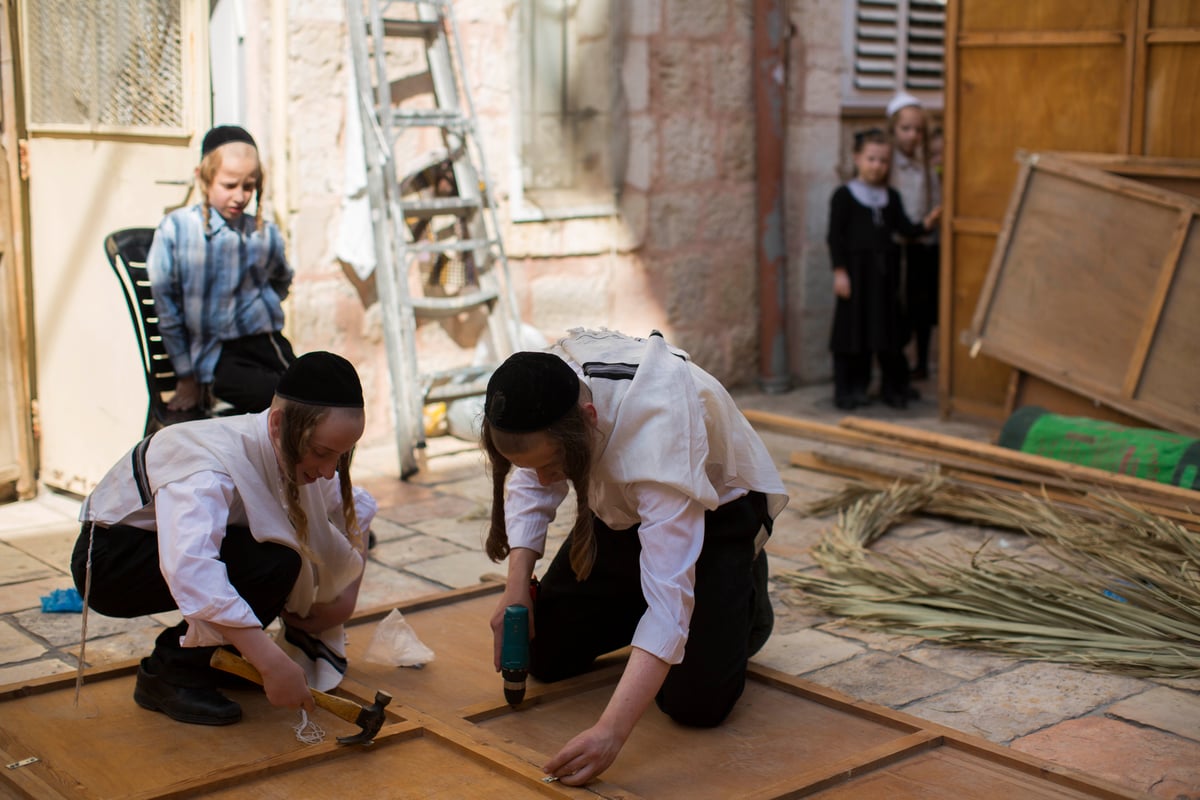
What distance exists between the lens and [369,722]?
277 centimetres

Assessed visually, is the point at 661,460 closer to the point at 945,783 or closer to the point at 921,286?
the point at 945,783

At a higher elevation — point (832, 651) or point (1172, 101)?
point (1172, 101)

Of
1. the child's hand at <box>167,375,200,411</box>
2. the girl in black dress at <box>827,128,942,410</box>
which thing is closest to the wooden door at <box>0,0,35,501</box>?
the child's hand at <box>167,375,200,411</box>

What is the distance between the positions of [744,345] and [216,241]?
12.7ft

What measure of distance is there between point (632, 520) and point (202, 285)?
6.85ft

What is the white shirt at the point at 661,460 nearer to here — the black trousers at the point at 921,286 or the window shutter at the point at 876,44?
the black trousers at the point at 921,286

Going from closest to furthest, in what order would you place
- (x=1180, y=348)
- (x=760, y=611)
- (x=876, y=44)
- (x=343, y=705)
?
(x=343, y=705)
(x=760, y=611)
(x=1180, y=348)
(x=876, y=44)

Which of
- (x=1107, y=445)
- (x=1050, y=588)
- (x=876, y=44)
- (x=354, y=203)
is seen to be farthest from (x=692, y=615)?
(x=876, y=44)

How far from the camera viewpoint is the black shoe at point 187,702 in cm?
296

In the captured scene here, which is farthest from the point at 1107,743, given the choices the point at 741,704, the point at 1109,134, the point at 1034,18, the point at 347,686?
the point at 1034,18

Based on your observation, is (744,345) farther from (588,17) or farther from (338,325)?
(338,325)

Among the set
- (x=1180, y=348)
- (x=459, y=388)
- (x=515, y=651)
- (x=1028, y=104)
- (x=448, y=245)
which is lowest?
(x=515, y=651)

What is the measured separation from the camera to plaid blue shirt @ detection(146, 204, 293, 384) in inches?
171

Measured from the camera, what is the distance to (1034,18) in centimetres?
620
